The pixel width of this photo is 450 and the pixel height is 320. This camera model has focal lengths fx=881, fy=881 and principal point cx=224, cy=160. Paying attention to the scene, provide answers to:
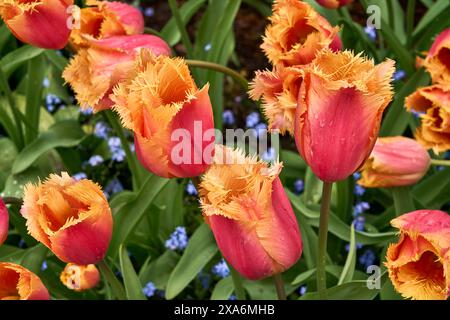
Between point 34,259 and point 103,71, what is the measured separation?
0.46m

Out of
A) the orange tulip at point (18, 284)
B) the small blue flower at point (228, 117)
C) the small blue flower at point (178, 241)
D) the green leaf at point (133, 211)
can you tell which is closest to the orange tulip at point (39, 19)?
the green leaf at point (133, 211)

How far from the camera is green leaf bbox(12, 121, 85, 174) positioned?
2.12 meters

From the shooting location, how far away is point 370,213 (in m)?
2.32

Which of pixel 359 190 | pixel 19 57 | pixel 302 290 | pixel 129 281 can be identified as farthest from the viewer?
pixel 19 57

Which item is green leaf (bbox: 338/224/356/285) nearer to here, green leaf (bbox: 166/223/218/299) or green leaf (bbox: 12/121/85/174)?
green leaf (bbox: 166/223/218/299)

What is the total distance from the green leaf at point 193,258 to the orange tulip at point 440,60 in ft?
1.89

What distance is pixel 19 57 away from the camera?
2227 mm

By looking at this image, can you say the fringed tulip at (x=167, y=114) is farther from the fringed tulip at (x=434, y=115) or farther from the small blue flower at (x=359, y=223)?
the small blue flower at (x=359, y=223)

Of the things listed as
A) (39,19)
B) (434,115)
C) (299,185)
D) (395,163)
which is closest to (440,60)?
(434,115)

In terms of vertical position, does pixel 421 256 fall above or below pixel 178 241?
above

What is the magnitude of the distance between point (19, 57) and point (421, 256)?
4.31ft

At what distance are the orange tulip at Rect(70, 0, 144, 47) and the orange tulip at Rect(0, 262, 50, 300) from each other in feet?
1.84

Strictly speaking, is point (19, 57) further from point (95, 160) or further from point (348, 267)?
point (348, 267)

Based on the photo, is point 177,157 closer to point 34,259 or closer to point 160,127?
point 160,127
